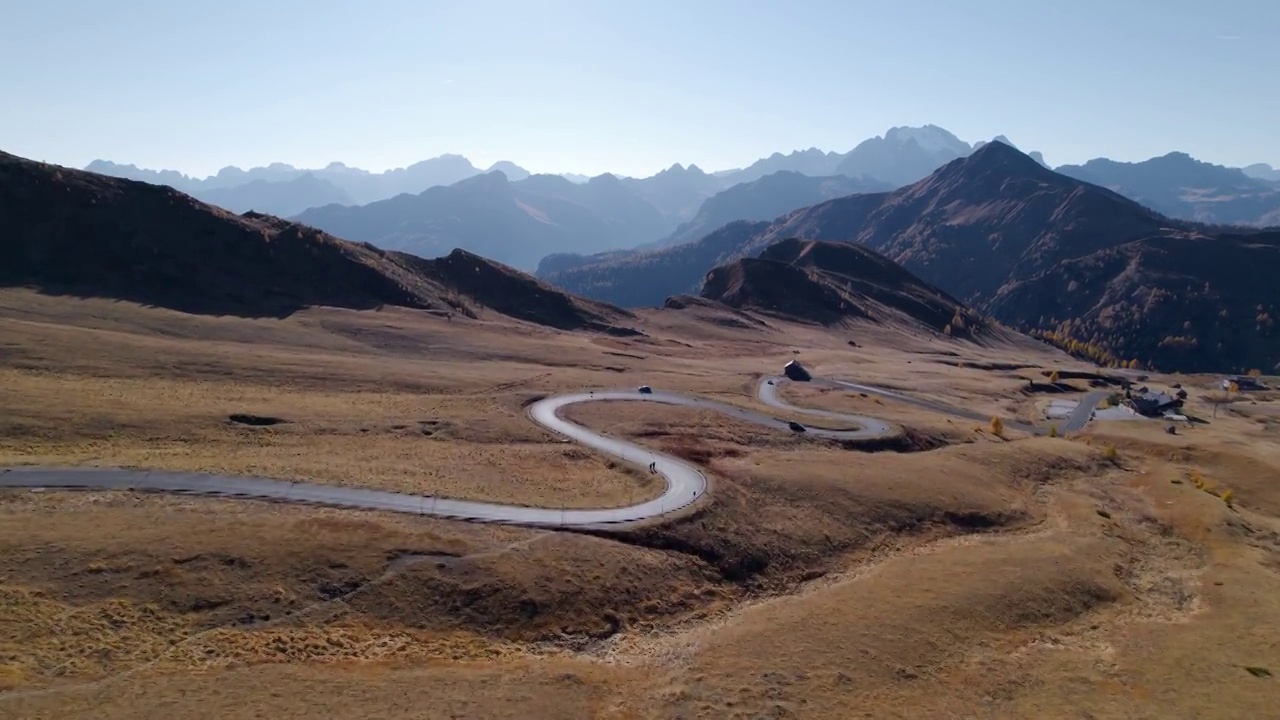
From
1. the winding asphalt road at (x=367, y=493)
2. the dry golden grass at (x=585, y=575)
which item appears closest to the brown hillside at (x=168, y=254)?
the dry golden grass at (x=585, y=575)

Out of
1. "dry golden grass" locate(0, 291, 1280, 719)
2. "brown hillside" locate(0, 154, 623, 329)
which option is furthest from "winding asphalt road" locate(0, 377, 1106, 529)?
"brown hillside" locate(0, 154, 623, 329)

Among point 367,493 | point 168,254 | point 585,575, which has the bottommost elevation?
point 585,575

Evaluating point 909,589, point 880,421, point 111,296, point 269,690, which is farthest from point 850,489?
point 111,296

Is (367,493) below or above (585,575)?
above

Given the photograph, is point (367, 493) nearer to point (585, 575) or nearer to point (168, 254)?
point (585, 575)

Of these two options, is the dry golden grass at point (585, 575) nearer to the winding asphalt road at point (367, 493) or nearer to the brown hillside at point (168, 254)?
the winding asphalt road at point (367, 493)

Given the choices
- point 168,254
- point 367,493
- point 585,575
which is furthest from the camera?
point 168,254

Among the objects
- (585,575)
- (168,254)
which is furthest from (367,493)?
(168,254)
